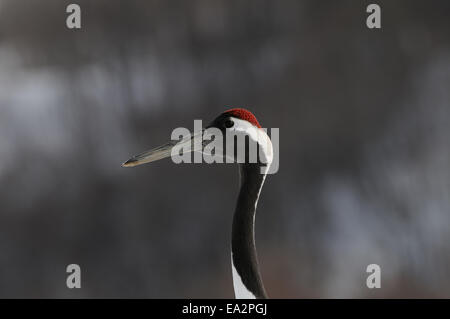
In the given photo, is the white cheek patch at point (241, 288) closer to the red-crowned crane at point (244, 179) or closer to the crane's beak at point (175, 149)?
the red-crowned crane at point (244, 179)

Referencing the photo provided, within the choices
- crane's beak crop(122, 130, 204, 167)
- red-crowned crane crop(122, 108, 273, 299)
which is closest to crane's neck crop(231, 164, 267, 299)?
red-crowned crane crop(122, 108, 273, 299)

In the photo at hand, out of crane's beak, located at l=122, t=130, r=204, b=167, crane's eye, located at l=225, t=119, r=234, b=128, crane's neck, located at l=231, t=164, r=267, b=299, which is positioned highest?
crane's eye, located at l=225, t=119, r=234, b=128

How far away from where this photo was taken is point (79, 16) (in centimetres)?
221

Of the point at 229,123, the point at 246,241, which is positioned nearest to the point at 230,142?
the point at 229,123

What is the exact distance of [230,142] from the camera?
3.12 ft

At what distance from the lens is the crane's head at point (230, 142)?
947 millimetres

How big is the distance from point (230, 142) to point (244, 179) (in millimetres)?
82

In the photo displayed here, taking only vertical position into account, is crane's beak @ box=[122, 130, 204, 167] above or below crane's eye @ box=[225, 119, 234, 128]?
below

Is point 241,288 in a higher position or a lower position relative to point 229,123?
lower

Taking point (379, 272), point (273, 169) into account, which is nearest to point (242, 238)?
point (273, 169)

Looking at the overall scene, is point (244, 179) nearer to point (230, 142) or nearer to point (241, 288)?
point (230, 142)

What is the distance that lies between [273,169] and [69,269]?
1701 millimetres

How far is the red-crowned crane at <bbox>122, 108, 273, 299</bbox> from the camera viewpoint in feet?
3.06

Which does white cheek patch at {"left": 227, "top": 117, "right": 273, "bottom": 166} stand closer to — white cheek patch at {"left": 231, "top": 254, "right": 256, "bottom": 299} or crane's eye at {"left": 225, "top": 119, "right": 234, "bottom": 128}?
crane's eye at {"left": 225, "top": 119, "right": 234, "bottom": 128}
